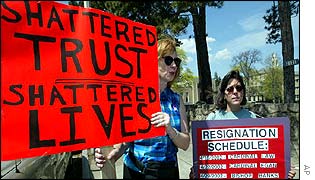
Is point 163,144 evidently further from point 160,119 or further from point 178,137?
point 160,119

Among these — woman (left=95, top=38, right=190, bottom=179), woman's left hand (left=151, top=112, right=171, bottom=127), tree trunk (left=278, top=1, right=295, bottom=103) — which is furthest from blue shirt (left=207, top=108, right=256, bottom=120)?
tree trunk (left=278, top=1, right=295, bottom=103)

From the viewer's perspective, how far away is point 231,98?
256 centimetres

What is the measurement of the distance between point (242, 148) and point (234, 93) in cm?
40

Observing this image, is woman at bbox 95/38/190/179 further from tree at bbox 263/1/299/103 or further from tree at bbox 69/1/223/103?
tree at bbox 263/1/299/103

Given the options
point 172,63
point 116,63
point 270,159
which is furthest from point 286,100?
point 116,63

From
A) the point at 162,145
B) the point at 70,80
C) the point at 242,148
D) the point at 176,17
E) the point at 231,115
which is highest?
the point at 176,17

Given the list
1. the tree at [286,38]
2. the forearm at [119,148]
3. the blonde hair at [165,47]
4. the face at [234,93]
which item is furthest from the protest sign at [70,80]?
the tree at [286,38]

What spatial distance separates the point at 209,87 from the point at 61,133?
11.6ft

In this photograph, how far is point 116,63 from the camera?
182cm

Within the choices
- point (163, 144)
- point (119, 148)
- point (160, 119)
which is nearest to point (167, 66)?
point (160, 119)

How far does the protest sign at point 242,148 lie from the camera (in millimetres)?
2504

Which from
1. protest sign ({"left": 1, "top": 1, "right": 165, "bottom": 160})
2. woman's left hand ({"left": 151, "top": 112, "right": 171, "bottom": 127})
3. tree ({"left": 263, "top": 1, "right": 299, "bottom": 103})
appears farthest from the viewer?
tree ({"left": 263, "top": 1, "right": 299, "bottom": 103})

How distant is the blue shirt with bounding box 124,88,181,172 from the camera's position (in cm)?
214

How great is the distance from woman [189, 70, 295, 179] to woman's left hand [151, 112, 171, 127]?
0.72 meters
